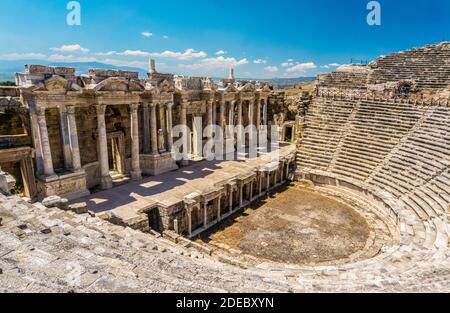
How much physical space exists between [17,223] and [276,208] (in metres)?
11.7

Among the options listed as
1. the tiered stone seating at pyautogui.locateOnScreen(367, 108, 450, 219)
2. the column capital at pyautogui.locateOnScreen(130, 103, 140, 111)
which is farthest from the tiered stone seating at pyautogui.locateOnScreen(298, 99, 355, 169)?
the column capital at pyautogui.locateOnScreen(130, 103, 140, 111)

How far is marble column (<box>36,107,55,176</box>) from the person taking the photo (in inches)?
Result: 456

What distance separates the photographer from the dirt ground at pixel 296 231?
11.6 meters

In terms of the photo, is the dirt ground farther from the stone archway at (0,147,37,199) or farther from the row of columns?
the stone archway at (0,147,37,199)

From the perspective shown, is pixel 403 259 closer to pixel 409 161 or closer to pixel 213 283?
pixel 213 283

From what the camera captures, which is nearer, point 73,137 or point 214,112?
point 73,137

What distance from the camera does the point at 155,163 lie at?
647 inches

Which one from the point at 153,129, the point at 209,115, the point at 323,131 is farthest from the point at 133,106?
the point at 323,131

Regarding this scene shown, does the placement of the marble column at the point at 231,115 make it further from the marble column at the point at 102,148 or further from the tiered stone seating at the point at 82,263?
the tiered stone seating at the point at 82,263

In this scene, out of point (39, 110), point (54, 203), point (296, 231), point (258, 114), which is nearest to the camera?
point (54, 203)

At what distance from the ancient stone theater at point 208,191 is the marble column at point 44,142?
0.14 feet

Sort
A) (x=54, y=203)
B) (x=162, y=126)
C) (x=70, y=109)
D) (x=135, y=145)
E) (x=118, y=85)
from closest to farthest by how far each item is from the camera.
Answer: (x=54, y=203)
(x=70, y=109)
(x=118, y=85)
(x=135, y=145)
(x=162, y=126)

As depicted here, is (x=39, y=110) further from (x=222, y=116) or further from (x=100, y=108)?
(x=222, y=116)

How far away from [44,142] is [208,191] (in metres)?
7.12
